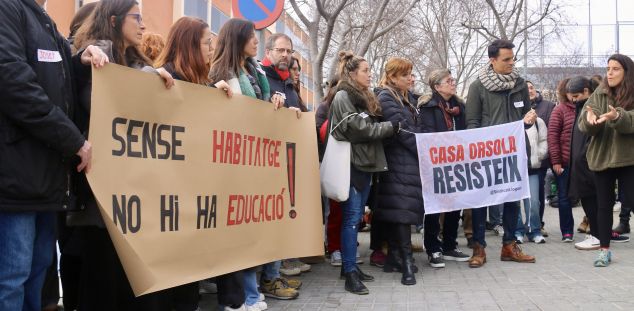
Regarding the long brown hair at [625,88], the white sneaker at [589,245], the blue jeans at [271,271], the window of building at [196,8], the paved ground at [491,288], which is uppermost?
the window of building at [196,8]

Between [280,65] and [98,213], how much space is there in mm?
2726

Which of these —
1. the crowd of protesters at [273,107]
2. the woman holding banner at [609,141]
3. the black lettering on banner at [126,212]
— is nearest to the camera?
the crowd of protesters at [273,107]

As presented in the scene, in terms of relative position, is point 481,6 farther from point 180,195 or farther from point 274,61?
point 180,195

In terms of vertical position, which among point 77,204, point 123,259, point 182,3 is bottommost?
point 123,259

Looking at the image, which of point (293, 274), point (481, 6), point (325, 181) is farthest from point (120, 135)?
point (481, 6)

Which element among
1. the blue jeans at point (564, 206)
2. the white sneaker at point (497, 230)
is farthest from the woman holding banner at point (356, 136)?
the white sneaker at point (497, 230)

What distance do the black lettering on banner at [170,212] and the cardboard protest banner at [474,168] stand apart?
9.93 feet

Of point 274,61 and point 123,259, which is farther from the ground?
point 274,61

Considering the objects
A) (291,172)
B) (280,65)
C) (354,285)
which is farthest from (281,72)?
(354,285)

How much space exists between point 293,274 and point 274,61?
80.6 inches

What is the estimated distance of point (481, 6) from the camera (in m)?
21.1

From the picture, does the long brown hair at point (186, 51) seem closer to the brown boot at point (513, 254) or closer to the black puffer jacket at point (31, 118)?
the black puffer jacket at point (31, 118)

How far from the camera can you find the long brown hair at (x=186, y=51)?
3.71m

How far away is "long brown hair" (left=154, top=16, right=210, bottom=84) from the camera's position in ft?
12.2
